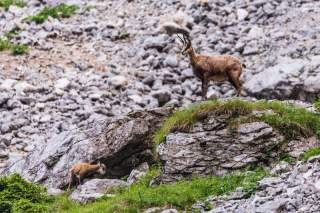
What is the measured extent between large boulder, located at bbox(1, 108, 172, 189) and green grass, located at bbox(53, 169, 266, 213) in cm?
270

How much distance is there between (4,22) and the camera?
104 ft

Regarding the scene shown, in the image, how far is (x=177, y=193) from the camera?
595 inches

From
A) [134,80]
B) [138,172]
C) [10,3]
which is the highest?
[10,3]

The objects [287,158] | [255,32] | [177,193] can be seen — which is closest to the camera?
[177,193]

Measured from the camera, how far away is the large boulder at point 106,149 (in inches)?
734

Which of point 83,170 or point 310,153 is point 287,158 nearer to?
point 310,153

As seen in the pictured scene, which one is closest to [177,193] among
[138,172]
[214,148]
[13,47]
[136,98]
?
[214,148]

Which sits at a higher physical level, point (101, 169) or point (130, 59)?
point (101, 169)

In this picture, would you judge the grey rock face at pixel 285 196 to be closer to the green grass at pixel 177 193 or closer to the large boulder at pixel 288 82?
the green grass at pixel 177 193

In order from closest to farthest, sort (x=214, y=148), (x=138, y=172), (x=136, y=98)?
(x=214, y=148)
(x=138, y=172)
(x=136, y=98)

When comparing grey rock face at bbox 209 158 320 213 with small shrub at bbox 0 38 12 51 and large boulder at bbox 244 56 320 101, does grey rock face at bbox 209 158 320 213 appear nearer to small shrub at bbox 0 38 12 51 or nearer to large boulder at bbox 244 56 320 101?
large boulder at bbox 244 56 320 101

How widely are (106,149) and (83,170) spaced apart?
32.5 inches

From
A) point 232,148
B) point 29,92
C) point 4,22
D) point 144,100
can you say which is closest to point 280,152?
point 232,148

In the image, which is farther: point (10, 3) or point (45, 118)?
point (10, 3)
